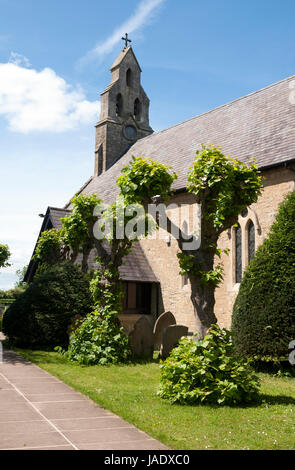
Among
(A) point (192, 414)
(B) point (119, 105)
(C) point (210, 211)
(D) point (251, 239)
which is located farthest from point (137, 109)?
(A) point (192, 414)

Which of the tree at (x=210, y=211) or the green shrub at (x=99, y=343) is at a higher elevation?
the tree at (x=210, y=211)

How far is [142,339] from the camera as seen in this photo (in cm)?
1317

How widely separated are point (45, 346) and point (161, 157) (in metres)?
11.1

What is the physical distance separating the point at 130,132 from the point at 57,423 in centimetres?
2573

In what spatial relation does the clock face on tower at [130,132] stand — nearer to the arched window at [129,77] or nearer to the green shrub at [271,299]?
the arched window at [129,77]

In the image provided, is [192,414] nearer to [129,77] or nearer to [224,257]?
[224,257]

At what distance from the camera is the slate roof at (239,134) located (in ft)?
50.3

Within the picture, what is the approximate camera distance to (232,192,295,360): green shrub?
10508 mm

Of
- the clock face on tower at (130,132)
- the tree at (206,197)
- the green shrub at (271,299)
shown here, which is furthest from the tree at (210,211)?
the clock face on tower at (130,132)

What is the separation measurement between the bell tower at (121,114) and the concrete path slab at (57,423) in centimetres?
2172

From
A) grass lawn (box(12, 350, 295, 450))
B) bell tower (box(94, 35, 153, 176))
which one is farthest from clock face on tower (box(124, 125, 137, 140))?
grass lawn (box(12, 350, 295, 450))

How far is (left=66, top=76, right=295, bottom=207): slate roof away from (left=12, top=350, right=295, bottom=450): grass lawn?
588 centimetres

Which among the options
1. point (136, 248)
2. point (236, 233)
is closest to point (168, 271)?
point (136, 248)

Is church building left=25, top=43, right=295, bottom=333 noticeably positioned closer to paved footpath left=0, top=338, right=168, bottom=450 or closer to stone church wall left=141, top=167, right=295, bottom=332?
stone church wall left=141, top=167, right=295, bottom=332
